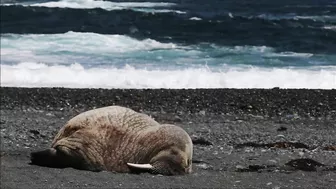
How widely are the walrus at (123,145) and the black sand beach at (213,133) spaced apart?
11 centimetres

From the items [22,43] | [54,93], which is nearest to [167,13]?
[22,43]

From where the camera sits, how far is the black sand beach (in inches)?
293

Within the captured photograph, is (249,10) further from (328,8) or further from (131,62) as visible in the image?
(131,62)

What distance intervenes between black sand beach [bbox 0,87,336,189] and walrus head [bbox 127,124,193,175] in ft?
0.28

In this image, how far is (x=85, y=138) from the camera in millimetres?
7648

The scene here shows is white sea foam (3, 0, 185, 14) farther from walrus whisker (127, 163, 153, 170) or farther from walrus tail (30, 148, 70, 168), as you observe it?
walrus whisker (127, 163, 153, 170)

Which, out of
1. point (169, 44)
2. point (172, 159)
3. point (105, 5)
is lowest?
point (172, 159)

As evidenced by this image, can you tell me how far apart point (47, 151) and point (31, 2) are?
3101 cm

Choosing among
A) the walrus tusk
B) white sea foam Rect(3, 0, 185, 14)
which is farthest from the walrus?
white sea foam Rect(3, 0, 185, 14)

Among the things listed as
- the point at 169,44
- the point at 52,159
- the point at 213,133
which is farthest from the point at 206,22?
the point at 52,159

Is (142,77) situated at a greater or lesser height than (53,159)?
greater

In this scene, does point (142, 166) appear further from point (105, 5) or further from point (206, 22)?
point (105, 5)

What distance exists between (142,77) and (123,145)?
10024mm

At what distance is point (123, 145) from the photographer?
7.57 m
